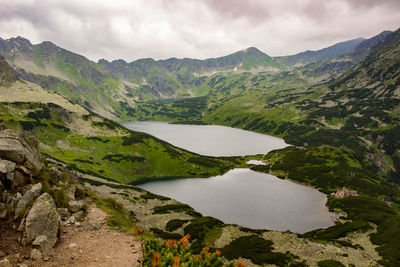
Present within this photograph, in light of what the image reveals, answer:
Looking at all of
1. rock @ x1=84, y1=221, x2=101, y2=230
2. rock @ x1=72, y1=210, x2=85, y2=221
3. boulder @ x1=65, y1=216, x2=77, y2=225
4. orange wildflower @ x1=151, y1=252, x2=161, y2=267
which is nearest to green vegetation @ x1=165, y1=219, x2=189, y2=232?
rock @ x1=72, y1=210, x2=85, y2=221

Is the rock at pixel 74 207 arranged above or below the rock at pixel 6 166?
below

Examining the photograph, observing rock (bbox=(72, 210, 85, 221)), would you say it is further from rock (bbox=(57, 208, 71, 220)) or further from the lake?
the lake

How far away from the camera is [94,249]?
20062 mm

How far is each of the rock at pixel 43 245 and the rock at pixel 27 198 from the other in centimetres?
383

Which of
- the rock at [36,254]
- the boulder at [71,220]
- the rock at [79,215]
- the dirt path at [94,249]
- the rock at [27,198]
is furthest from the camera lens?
the rock at [79,215]

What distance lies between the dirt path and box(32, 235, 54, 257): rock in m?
0.55

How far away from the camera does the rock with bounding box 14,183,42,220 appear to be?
19.4 m

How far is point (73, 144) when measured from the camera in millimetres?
194000

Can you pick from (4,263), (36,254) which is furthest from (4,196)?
(4,263)

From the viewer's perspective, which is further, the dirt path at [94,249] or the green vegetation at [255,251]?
the green vegetation at [255,251]

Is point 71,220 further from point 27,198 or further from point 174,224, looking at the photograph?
point 174,224

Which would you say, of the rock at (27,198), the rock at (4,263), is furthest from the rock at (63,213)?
the rock at (4,263)

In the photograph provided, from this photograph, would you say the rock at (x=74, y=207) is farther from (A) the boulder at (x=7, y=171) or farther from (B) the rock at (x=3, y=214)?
(B) the rock at (x=3, y=214)

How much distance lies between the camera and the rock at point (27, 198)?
19.4 m
